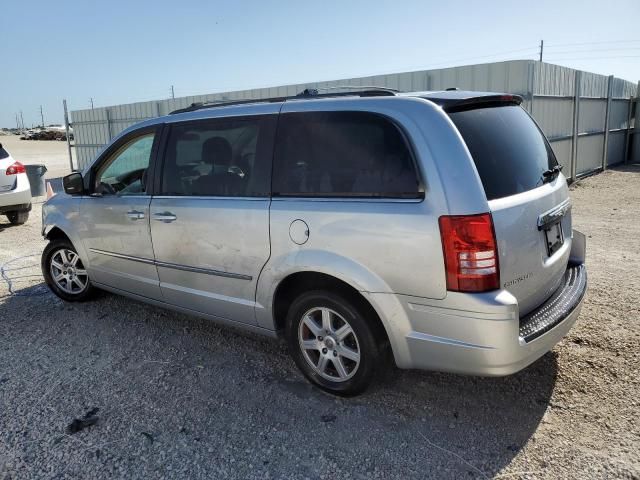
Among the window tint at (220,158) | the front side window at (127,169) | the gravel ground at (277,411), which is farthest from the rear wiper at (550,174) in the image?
the front side window at (127,169)

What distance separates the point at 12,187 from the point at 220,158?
6.75 meters

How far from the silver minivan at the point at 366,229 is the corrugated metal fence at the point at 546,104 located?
25.9 feet

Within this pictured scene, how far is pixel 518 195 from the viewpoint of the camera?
2.93 metres

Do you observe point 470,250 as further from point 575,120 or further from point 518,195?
point 575,120

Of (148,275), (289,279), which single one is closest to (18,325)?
(148,275)

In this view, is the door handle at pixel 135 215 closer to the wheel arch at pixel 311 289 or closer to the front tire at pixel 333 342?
the wheel arch at pixel 311 289

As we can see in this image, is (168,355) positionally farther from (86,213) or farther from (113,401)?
(86,213)

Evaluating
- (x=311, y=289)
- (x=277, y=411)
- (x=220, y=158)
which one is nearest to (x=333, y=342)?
(x=311, y=289)

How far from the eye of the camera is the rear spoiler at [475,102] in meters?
2.97

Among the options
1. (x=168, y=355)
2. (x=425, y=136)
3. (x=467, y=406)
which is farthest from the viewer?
(x=168, y=355)

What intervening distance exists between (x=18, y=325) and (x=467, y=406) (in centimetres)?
392

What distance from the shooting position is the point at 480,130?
9.82ft

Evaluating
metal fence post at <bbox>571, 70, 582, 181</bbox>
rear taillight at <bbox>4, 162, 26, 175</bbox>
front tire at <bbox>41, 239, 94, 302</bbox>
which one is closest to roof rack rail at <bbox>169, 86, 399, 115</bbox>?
front tire at <bbox>41, 239, 94, 302</bbox>

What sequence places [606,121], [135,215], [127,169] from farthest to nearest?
1. [606,121]
2. [127,169]
3. [135,215]
